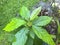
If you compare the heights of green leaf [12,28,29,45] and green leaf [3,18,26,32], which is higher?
→ green leaf [3,18,26,32]

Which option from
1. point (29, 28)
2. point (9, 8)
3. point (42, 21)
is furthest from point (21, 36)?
point (9, 8)

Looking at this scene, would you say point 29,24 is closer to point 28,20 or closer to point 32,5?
point 28,20

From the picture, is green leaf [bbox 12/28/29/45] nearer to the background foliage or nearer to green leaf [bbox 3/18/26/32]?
green leaf [bbox 3/18/26/32]

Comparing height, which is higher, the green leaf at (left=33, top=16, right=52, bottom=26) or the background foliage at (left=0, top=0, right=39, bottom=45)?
the green leaf at (left=33, top=16, right=52, bottom=26)

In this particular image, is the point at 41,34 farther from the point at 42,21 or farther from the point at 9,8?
the point at 9,8

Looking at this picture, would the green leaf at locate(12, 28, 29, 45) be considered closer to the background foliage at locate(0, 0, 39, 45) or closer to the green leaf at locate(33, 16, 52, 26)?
the green leaf at locate(33, 16, 52, 26)

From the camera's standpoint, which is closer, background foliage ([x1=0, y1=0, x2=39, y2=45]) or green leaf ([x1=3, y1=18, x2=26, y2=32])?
green leaf ([x1=3, y1=18, x2=26, y2=32])

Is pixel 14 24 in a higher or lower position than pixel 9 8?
higher

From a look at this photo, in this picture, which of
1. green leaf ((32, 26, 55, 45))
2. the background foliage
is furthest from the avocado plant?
the background foliage

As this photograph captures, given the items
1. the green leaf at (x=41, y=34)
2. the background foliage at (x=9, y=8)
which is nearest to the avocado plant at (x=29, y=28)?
the green leaf at (x=41, y=34)

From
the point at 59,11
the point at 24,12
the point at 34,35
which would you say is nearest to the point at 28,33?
the point at 34,35
